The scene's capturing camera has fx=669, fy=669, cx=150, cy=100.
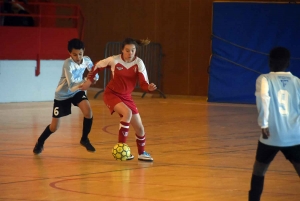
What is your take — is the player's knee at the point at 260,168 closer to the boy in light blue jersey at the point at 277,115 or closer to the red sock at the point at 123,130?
the boy in light blue jersey at the point at 277,115

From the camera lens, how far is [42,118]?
13.4 m

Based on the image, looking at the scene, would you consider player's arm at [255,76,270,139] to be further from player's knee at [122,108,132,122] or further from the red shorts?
the red shorts

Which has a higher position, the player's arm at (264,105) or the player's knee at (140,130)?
the player's arm at (264,105)

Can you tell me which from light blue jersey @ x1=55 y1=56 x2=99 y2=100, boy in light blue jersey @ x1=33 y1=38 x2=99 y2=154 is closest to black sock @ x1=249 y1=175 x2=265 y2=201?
light blue jersey @ x1=55 y1=56 x2=99 y2=100

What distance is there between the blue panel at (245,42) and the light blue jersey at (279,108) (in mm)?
10921

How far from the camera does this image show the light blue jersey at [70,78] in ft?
29.0

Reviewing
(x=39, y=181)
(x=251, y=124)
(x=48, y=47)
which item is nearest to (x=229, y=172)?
(x=39, y=181)

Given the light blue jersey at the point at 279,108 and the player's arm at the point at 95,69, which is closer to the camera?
the light blue jersey at the point at 279,108

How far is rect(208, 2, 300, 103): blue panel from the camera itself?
16.4 metres

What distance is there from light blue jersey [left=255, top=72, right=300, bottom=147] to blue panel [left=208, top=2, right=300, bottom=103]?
35.8 feet

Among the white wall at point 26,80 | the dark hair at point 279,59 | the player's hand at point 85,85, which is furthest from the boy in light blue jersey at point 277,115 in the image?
the white wall at point 26,80

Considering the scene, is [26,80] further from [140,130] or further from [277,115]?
[277,115]

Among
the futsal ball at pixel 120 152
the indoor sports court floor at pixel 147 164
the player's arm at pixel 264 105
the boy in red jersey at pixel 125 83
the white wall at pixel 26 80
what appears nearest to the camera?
the player's arm at pixel 264 105

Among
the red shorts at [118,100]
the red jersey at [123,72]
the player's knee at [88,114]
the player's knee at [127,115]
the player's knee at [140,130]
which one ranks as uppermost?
the red jersey at [123,72]
